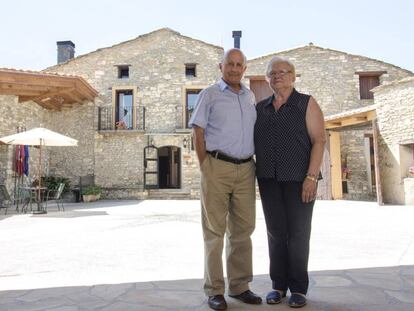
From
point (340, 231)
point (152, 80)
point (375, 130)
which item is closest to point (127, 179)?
point (152, 80)

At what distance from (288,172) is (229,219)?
18.7 inches

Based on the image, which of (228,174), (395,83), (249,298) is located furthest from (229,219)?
(395,83)

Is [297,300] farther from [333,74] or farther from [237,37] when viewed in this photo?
[237,37]

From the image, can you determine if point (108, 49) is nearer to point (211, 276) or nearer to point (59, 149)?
point (59, 149)

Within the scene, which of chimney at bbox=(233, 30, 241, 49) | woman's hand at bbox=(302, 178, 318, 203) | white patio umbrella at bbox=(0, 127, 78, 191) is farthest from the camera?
chimney at bbox=(233, 30, 241, 49)

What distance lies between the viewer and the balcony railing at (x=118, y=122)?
1428 cm

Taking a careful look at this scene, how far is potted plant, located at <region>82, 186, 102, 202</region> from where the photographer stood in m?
12.7

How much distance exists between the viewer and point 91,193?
42.2 ft

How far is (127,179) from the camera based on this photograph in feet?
46.1

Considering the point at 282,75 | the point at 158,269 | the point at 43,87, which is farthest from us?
the point at 43,87

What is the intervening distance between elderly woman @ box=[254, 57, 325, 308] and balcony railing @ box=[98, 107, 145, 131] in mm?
12432

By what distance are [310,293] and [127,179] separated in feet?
41.0

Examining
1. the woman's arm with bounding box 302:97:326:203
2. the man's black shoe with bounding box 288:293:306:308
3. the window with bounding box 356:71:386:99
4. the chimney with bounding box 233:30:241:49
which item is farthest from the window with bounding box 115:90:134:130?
the man's black shoe with bounding box 288:293:306:308

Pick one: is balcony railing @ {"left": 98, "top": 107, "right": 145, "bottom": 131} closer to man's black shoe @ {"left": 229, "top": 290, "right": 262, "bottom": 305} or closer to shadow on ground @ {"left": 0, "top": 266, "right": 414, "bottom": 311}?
shadow on ground @ {"left": 0, "top": 266, "right": 414, "bottom": 311}
